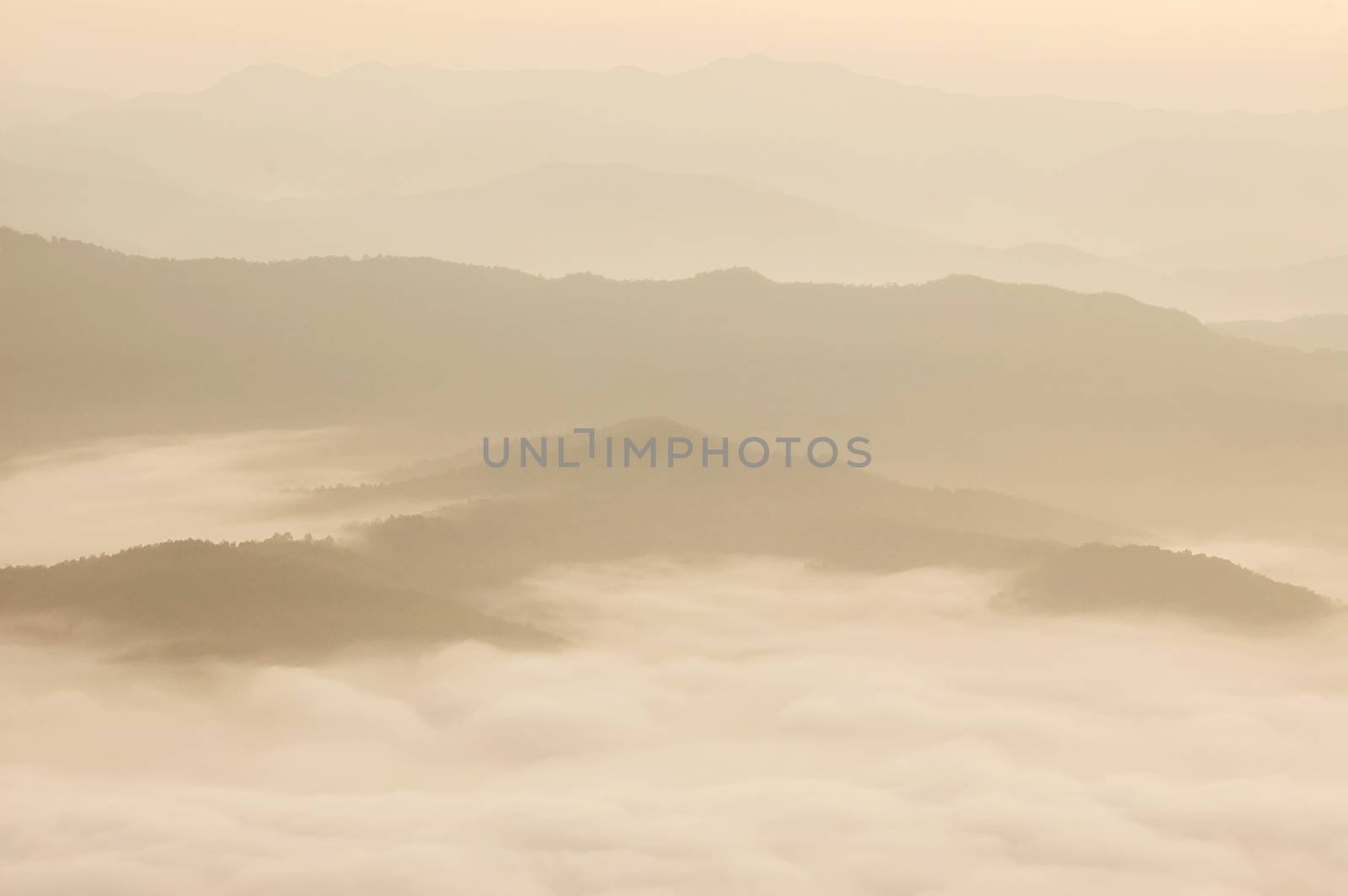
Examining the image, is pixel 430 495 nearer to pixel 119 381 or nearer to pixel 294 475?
pixel 294 475

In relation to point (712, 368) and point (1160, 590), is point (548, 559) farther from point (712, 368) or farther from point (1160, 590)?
point (712, 368)

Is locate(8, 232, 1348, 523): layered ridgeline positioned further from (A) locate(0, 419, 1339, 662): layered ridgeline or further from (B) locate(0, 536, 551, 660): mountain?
(B) locate(0, 536, 551, 660): mountain

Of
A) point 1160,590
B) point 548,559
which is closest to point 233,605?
point 548,559

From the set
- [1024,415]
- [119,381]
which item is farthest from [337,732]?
[119,381]

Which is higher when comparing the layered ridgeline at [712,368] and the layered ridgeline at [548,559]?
the layered ridgeline at [712,368]

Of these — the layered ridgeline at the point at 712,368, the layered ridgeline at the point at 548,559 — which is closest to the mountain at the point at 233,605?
the layered ridgeline at the point at 548,559

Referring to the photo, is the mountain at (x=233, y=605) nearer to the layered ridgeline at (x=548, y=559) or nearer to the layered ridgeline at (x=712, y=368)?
the layered ridgeline at (x=548, y=559)
